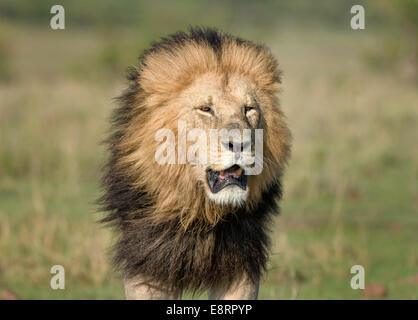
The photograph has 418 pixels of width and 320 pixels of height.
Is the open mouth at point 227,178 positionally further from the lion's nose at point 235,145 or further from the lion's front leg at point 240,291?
the lion's front leg at point 240,291

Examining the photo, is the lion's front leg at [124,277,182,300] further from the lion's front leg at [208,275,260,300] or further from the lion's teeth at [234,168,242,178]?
the lion's teeth at [234,168,242,178]

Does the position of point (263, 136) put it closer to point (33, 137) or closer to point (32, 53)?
point (33, 137)

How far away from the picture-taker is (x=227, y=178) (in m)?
4.00

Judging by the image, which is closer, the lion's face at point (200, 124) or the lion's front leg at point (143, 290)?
the lion's face at point (200, 124)

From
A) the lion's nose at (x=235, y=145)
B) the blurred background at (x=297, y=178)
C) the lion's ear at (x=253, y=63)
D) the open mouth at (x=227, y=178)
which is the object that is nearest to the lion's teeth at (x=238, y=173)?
the open mouth at (x=227, y=178)

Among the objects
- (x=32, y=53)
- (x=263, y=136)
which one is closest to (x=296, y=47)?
(x=32, y=53)

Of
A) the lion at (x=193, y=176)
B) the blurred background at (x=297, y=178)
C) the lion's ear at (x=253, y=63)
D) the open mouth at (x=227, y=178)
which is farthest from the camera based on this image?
the blurred background at (x=297, y=178)

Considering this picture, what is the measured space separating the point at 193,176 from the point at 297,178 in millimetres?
6490

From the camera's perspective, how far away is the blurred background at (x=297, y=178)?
696cm

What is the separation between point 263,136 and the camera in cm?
434

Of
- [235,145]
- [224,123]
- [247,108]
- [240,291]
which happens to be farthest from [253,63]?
[240,291]

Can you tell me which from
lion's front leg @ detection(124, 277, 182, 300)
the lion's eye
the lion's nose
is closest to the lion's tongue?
the lion's nose

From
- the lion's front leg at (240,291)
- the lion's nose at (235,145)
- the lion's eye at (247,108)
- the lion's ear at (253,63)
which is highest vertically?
the lion's ear at (253,63)

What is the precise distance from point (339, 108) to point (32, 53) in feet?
72.2
